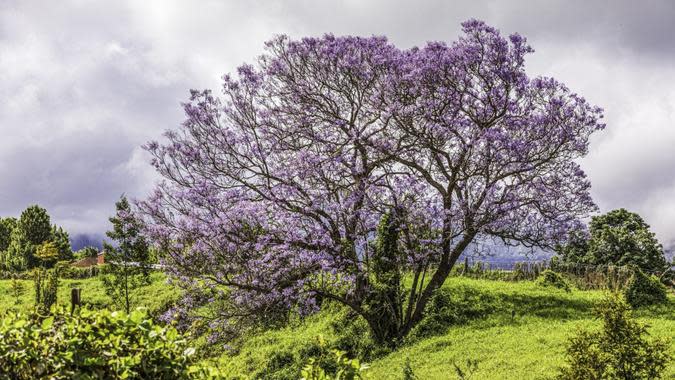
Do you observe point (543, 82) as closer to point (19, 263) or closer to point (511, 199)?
point (511, 199)

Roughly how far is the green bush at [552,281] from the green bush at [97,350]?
781 inches

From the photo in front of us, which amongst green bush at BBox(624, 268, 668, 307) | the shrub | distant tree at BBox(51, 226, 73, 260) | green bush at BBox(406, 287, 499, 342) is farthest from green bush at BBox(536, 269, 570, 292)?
distant tree at BBox(51, 226, 73, 260)

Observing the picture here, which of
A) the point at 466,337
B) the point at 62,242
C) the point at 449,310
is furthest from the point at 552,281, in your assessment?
the point at 62,242

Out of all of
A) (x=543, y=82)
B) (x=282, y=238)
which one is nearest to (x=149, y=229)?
(x=282, y=238)

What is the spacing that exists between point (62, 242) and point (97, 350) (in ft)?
194

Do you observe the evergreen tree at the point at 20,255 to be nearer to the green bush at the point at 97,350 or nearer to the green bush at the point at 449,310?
the green bush at the point at 449,310

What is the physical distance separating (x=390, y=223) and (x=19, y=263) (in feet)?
161

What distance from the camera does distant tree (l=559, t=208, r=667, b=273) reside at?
98.6 feet

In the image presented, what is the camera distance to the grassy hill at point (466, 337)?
41.8 ft

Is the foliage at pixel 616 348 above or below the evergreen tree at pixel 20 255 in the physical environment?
below

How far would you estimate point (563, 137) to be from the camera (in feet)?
51.5

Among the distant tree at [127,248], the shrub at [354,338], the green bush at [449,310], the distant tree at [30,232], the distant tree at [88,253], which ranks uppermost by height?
the distant tree at [30,232]

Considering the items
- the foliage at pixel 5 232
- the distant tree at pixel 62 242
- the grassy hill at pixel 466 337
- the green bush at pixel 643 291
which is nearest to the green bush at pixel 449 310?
the grassy hill at pixel 466 337

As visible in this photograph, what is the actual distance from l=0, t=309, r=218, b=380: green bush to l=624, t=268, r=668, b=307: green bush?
56.3ft
